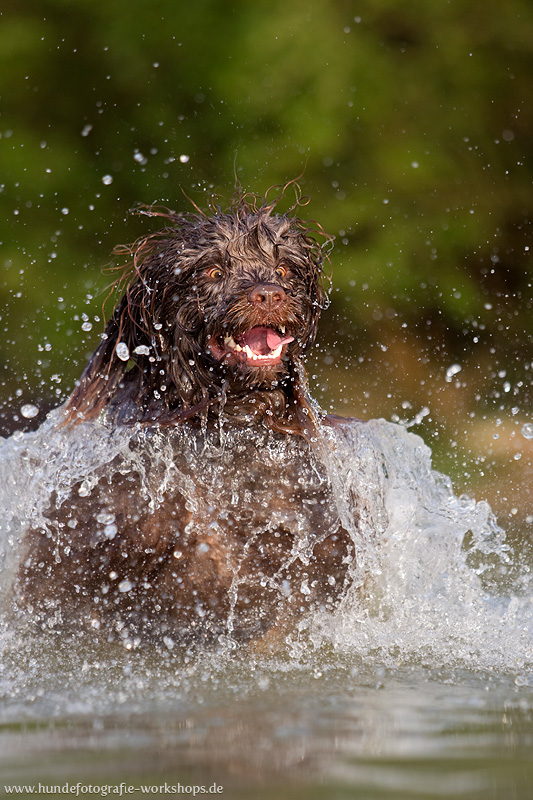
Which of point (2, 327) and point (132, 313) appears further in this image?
point (2, 327)

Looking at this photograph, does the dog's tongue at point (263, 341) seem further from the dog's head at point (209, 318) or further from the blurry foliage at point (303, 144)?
the blurry foliage at point (303, 144)

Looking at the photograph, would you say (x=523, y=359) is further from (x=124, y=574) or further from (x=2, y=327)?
(x=124, y=574)

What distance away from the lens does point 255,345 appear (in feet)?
13.9

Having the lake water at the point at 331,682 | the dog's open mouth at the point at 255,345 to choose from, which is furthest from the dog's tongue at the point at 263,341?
the lake water at the point at 331,682

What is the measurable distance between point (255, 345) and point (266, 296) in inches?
9.7

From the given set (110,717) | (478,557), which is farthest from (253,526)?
(478,557)

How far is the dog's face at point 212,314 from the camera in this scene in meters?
4.20

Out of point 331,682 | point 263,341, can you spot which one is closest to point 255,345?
point 263,341

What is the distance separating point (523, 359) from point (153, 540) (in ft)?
20.0

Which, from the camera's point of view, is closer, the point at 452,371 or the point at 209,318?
the point at 209,318

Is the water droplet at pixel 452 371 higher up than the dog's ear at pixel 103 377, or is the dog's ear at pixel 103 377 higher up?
the water droplet at pixel 452 371

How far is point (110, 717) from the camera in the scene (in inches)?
115

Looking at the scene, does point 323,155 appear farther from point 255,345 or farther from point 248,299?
point 248,299

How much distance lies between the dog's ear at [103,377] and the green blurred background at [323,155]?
503 cm
